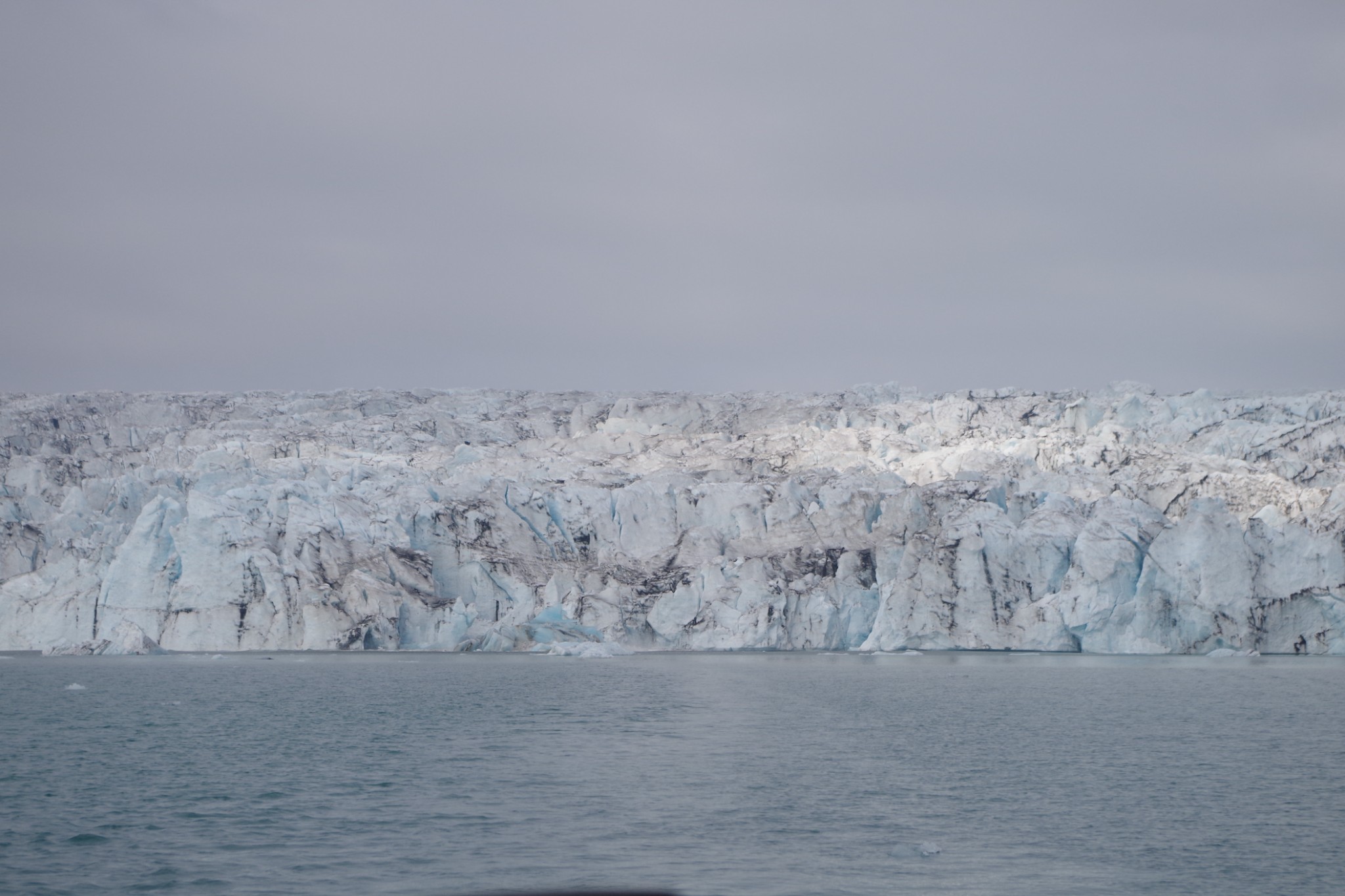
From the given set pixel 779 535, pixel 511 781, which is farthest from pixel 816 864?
pixel 779 535

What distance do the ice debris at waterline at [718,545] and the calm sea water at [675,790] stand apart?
13.7 m

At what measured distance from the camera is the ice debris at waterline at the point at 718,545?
49906mm

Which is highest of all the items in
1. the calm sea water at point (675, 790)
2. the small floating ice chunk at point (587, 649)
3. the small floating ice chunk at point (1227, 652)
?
the calm sea water at point (675, 790)

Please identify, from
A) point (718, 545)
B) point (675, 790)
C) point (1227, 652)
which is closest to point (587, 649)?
point (718, 545)

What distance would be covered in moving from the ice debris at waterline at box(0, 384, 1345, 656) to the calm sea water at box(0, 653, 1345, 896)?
13687 millimetres

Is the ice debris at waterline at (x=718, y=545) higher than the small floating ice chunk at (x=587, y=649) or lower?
higher

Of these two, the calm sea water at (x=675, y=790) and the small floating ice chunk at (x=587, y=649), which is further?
the small floating ice chunk at (x=587, y=649)

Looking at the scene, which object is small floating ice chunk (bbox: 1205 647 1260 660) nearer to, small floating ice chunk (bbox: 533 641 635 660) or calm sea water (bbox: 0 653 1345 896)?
calm sea water (bbox: 0 653 1345 896)

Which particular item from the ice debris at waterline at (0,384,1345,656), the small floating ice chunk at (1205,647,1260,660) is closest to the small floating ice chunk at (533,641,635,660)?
the ice debris at waterline at (0,384,1345,656)

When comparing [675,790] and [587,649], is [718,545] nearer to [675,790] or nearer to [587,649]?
[587,649]

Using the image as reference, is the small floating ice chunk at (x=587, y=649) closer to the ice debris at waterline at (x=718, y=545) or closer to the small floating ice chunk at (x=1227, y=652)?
the ice debris at waterline at (x=718, y=545)

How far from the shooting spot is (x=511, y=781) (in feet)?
62.1

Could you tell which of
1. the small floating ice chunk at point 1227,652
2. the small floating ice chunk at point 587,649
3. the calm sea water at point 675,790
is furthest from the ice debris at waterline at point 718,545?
the calm sea water at point 675,790

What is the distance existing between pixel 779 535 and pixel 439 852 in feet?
156
